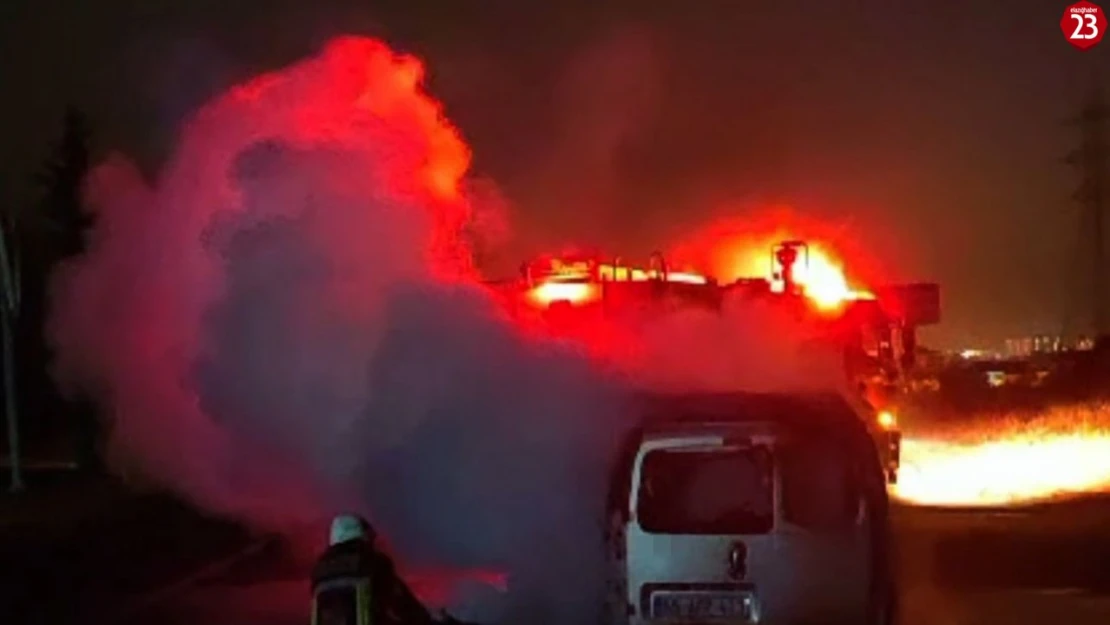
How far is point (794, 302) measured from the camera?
78.3ft

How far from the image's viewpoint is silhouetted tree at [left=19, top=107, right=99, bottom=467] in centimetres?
2953

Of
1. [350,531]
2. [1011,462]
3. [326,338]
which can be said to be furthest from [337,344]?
[1011,462]

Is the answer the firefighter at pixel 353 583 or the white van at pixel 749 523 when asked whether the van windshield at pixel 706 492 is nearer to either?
the white van at pixel 749 523

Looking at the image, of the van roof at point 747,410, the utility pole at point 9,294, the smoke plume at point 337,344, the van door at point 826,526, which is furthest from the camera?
the utility pole at point 9,294

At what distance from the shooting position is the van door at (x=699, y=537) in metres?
12.6

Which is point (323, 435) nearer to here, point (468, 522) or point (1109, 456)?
point (468, 522)

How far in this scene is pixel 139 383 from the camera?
20.0 meters

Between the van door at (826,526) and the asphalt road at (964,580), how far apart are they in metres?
4.35

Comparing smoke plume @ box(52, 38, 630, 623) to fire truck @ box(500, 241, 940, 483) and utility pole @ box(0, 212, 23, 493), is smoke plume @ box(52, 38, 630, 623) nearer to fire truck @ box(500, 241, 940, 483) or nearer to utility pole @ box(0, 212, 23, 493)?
fire truck @ box(500, 241, 940, 483)

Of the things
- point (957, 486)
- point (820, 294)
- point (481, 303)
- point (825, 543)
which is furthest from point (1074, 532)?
point (825, 543)

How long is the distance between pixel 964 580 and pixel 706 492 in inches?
318

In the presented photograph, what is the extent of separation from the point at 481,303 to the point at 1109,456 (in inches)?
859

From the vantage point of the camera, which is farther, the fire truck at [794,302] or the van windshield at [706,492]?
the fire truck at [794,302]

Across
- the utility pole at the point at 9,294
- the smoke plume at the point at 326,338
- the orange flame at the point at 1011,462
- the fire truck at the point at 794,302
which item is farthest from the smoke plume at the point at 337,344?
the orange flame at the point at 1011,462
